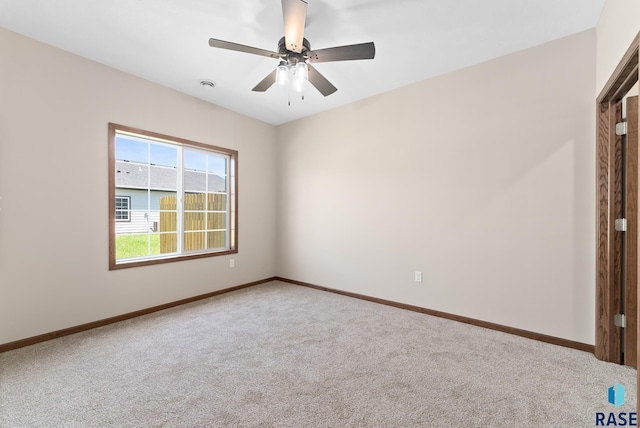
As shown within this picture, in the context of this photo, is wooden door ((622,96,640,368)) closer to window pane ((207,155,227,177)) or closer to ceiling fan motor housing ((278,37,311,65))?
ceiling fan motor housing ((278,37,311,65))

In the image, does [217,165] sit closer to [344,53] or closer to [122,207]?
[122,207]

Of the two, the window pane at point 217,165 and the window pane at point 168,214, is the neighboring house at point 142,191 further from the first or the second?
the window pane at point 217,165

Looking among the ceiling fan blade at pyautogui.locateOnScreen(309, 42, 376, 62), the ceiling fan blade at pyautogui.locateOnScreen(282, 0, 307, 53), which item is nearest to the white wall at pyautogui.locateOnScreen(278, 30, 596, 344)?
the ceiling fan blade at pyautogui.locateOnScreen(309, 42, 376, 62)

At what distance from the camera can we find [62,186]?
265 cm

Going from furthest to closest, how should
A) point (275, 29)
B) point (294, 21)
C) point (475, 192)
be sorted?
point (475, 192) < point (275, 29) < point (294, 21)

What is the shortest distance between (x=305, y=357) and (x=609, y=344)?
2383 mm

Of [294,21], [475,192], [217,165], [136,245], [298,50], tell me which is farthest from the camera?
[217,165]

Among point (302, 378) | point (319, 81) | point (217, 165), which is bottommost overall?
point (302, 378)

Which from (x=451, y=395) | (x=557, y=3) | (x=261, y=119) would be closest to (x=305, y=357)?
(x=451, y=395)

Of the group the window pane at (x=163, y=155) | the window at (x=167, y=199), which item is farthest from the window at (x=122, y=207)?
the window pane at (x=163, y=155)

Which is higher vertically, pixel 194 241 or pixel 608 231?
pixel 608 231

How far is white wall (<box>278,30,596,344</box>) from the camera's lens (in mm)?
2418

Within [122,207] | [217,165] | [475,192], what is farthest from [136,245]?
[475,192]

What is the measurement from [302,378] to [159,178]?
295 cm
